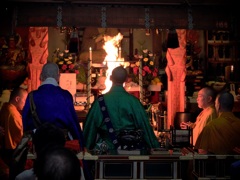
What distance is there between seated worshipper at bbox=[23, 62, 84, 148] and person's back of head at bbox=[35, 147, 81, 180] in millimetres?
2623

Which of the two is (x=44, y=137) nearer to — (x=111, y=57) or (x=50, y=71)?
(x=50, y=71)

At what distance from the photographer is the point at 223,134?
5797 millimetres

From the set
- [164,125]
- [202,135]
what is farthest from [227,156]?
[164,125]

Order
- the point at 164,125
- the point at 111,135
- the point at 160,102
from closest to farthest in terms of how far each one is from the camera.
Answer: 1. the point at 111,135
2. the point at 164,125
3. the point at 160,102

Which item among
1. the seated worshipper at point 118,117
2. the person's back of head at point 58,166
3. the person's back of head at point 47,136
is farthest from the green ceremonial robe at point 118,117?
the person's back of head at point 58,166

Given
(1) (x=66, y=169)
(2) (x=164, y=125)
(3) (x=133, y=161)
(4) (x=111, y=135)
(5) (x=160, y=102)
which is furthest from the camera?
(5) (x=160, y=102)

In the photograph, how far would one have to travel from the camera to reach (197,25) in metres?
7.68

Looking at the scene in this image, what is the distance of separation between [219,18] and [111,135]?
3.06 metres

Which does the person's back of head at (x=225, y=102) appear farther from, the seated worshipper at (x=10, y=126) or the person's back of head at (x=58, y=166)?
the person's back of head at (x=58, y=166)

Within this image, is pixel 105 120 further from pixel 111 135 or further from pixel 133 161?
pixel 133 161

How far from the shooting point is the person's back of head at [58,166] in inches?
106

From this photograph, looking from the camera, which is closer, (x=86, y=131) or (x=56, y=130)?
(x=56, y=130)

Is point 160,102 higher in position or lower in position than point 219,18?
lower

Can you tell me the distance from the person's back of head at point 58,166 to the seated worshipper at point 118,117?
313 centimetres
